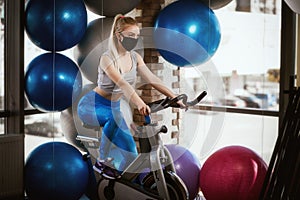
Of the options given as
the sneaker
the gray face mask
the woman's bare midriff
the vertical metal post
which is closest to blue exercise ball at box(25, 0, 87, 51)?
the vertical metal post

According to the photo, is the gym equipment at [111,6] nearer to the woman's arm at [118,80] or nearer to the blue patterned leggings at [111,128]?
the woman's arm at [118,80]

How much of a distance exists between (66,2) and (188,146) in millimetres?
1548

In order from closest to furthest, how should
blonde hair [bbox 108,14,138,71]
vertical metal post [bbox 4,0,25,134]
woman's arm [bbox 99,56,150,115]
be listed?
woman's arm [bbox 99,56,150,115] → blonde hair [bbox 108,14,138,71] → vertical metal post [bbox 4,0,25,134]

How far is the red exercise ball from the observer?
3756 millimetres

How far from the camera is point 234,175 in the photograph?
3775 millimetres

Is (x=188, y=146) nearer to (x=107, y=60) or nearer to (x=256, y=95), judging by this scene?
(x=256, y=95)

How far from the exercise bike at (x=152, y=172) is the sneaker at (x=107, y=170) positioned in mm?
32

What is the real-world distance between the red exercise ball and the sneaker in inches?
27.0

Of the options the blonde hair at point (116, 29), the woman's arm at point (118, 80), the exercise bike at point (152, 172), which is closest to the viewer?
the exercise bike at point (152, 172)

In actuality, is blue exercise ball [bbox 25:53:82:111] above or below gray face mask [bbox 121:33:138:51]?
below

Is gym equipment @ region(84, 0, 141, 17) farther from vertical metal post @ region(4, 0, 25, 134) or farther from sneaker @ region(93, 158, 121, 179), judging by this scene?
sneaker @ region(93, 158, 121, 179)

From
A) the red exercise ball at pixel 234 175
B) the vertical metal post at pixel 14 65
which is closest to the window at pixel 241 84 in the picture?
the red exercise ball at pixel 234 175

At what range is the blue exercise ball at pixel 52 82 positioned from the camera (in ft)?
13.4

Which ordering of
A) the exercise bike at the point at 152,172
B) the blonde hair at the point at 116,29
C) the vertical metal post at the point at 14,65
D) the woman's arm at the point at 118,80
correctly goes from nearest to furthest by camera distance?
the exercise bike at the point at 152,172 < the woman's arm at the point at 118,80 < the blonde hair at the point at 116,29 < the vertical metal post at the point at 14,65
